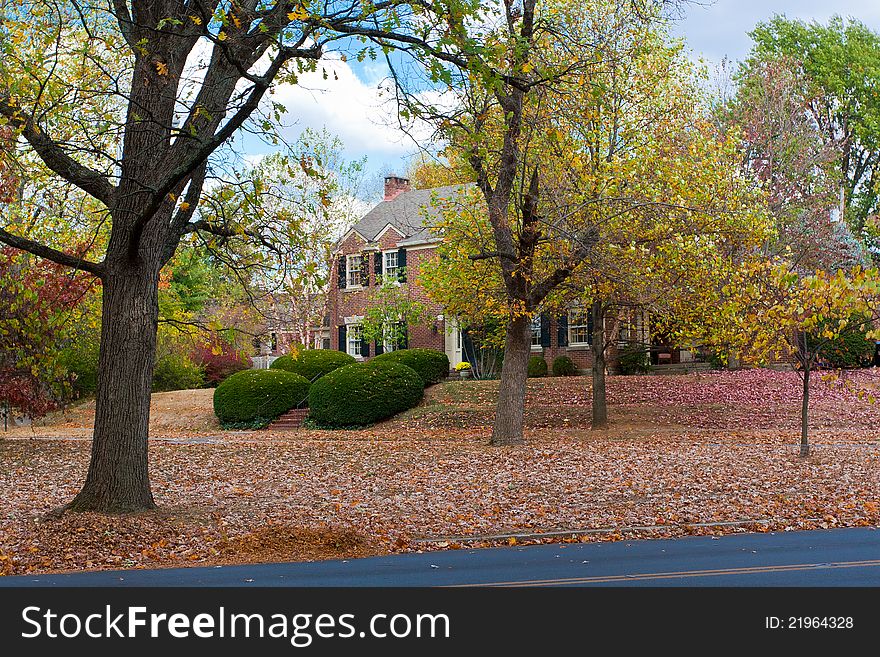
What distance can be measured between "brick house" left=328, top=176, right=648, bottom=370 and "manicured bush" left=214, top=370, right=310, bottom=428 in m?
7.90

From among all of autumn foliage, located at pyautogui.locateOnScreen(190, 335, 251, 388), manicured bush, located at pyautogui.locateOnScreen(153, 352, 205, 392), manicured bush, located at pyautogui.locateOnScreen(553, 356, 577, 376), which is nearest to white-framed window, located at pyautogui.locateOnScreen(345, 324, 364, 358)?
autumn foliage, located at pyautogui.locateOnScreen(190, 335, 251, 388)

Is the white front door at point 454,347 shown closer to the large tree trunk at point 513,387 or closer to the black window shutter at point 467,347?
the black window shutter at point 467,347

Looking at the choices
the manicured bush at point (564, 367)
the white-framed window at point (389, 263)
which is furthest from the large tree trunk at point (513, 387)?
the white-framed window at point (389, 263)

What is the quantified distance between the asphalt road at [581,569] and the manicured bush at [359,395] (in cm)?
1678

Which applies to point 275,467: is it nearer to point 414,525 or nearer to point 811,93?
point 414,525

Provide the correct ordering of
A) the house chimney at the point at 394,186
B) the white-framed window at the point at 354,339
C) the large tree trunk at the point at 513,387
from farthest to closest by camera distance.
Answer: the house chimney at the point at 394,186 → the white-framed window at the point at 354,339 → the large tree trunk at the point at 513,387

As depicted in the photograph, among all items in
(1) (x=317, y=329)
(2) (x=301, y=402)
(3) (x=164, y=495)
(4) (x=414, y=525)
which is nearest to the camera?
(4) (x=414, y=525)

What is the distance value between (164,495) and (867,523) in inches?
386

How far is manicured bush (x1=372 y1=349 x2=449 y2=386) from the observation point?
3238 centimetres

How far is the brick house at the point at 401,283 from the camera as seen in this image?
118ft

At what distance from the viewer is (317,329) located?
141 ft

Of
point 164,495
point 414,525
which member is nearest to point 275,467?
point 164,495

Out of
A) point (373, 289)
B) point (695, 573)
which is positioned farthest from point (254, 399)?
point (695, 573)

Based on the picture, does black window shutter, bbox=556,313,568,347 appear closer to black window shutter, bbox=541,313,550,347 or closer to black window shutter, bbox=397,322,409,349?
black window shutter, bbox=541,313,550,347
